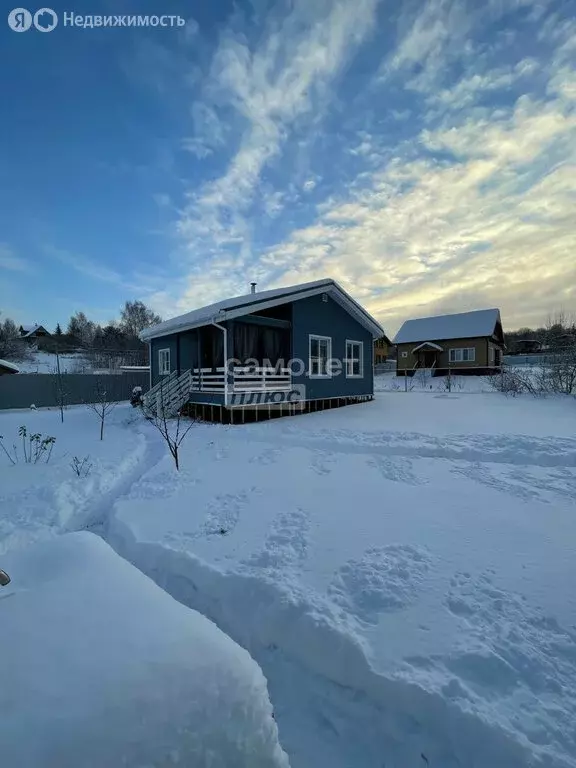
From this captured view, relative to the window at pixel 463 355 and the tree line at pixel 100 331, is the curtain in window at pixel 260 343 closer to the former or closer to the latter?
the window at pixel 463 355

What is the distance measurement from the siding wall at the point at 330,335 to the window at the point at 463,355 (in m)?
18.7

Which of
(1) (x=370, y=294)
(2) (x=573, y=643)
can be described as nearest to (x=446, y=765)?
(2) (x=573, y=643)

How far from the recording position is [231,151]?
9844 mm

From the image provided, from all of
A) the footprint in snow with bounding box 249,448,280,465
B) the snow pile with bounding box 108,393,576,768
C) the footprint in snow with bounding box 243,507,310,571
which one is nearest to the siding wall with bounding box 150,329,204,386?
the footprint in snow with bounding box 249,448,280,465

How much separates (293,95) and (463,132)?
13.8ft

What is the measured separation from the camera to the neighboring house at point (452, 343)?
30.7 meters

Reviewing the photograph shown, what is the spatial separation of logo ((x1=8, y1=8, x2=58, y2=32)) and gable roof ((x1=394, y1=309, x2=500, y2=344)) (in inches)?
1244

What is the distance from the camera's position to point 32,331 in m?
46.2

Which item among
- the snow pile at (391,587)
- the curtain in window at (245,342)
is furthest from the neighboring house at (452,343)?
the snow pile at (391,587)

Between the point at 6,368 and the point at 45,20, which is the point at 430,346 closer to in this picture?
A: the point at 45,20

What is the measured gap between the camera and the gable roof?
30953 mm

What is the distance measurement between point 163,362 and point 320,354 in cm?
703

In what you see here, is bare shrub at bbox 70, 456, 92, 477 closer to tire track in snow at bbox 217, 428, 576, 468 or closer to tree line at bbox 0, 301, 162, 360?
tire track in snow at bbox 217, 428, 576, 468

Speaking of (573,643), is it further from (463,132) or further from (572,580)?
(463,132)
